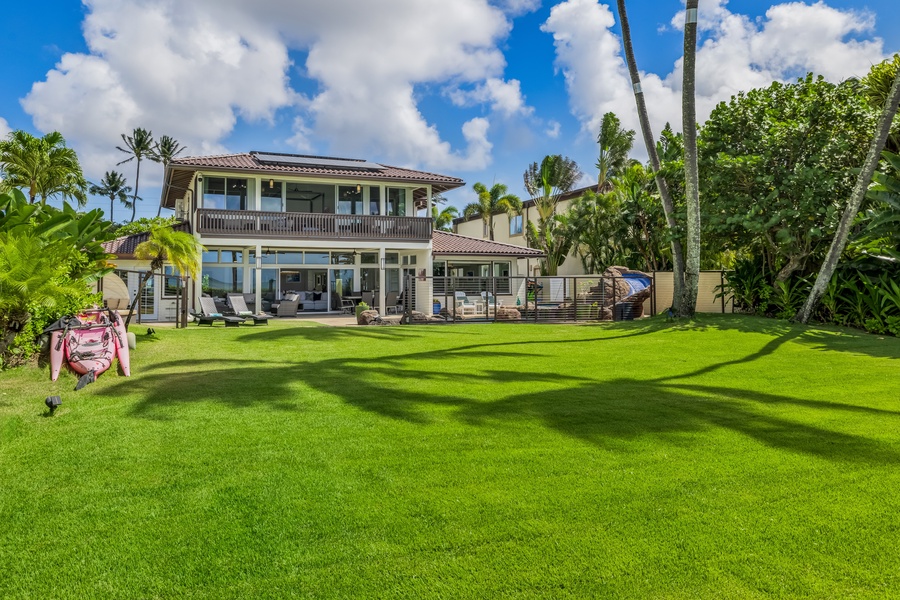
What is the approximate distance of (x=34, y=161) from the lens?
2683 cm

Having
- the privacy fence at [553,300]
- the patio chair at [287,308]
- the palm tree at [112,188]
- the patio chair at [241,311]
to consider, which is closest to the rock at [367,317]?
the privacy fence at [553,300]

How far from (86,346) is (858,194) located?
16.3m

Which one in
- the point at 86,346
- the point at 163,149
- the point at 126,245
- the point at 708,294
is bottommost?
the point at 86,346

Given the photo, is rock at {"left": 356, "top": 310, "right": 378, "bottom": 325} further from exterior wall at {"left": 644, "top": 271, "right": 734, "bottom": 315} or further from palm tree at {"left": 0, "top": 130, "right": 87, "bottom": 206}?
palm tree at {"left": 0, "top": 130, "right": 87, "bottom": 206}

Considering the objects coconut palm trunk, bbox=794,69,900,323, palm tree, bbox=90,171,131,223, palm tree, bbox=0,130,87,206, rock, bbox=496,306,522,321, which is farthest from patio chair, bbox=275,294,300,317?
palm tree, bbox=90,171,131,223

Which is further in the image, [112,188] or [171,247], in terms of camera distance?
[112,188]

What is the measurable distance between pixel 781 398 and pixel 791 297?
1234 cm

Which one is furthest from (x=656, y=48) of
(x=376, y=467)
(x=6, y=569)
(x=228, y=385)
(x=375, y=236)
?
(x=6, y=569)

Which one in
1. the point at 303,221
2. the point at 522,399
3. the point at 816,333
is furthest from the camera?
the point at 303,221

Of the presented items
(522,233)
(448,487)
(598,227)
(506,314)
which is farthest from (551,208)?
(448,487)

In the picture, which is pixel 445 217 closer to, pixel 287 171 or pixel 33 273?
pixel 287 171

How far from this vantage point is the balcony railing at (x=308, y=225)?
23031mm

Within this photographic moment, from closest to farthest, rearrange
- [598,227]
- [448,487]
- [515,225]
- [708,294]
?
[448,487]
[708,294]
[598,227]
[515,225]

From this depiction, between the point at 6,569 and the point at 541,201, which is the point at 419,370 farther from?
the point at 541,201
